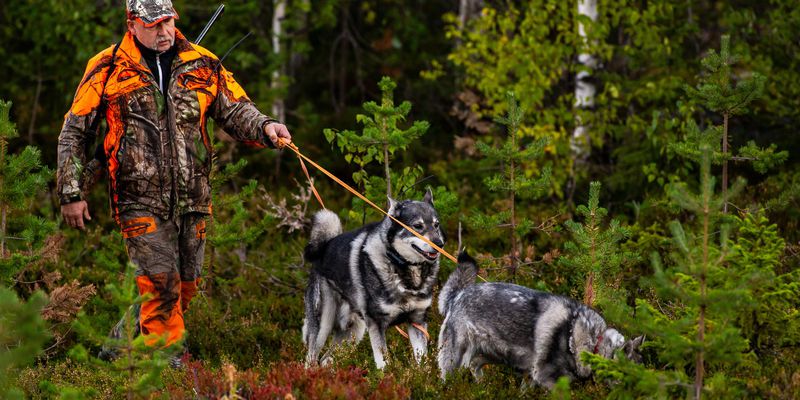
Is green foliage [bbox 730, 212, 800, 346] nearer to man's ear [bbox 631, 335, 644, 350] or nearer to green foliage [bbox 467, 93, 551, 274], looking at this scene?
man's ear [bbox 631, 335, 644, 350]

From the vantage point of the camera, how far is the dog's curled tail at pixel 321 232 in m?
8.12

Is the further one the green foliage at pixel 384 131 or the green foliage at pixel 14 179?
the green foliage at pixel 384 131

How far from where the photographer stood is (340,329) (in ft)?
26.5

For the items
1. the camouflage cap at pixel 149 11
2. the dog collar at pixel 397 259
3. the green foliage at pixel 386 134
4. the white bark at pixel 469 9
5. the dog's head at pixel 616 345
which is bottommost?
the dog's head at pixel 616 345

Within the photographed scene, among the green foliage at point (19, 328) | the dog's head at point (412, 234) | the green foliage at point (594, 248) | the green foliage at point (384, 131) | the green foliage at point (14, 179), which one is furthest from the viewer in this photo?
the green foliage at point (384, 131)

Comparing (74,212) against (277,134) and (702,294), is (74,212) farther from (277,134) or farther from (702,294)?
(702,294)

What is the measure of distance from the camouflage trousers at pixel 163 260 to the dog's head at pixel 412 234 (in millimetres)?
1538

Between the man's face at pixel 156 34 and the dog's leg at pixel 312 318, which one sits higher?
the man's face at pixel 156 34

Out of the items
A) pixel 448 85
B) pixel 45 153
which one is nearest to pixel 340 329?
pixel 45 153

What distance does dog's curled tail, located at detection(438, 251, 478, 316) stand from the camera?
24.3 ft

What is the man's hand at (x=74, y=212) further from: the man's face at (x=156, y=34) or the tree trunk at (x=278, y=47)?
the tree trunk at (x=278, y=47)

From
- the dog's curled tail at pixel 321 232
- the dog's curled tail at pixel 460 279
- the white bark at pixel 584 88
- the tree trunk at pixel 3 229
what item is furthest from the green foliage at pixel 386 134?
the white bark at pixel 584 88

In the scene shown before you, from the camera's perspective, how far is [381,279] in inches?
292

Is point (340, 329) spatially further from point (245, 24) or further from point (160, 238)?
point (245, 24)
